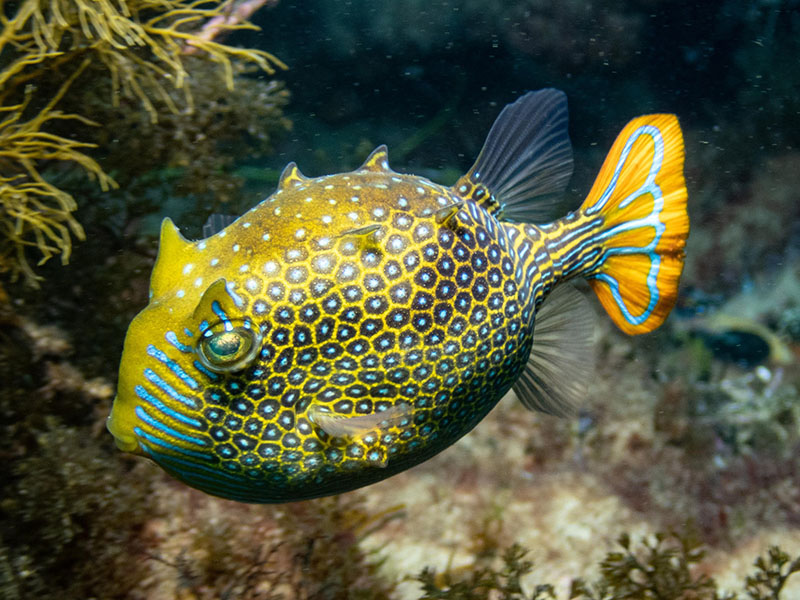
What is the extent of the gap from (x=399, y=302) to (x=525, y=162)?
1.00m

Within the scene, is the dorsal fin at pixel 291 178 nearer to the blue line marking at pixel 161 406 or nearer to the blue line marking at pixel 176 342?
the blue line marking at pixel 176 342

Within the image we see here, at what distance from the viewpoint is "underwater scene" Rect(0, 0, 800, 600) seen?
1.85 meters

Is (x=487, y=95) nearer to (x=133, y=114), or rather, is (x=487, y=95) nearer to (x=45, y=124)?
(x=133, y=114)

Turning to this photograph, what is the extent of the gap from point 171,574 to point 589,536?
3.14 meters

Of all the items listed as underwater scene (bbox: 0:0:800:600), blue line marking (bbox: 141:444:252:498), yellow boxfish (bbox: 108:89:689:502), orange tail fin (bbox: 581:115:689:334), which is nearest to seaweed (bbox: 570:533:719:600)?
underwater scene (bbox: 0:0:800:600)

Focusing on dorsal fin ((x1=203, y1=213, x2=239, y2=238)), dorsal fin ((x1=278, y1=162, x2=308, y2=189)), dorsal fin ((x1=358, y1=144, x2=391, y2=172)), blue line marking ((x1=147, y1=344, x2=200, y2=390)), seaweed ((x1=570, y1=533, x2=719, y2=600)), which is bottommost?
seaweed ((x1=570, y1=533, x2=719, y2=600))

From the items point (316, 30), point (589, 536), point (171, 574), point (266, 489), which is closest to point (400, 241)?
point (266, 489)

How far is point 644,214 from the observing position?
2.47 meters

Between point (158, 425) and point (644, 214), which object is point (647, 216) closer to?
point (644, 214)

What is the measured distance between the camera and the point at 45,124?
3.82 m

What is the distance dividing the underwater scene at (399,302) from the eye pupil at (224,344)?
1.0 inches

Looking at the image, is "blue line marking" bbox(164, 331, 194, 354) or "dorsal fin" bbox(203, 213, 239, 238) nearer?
"blue line marking" bbox(164, 331, 194, 354)

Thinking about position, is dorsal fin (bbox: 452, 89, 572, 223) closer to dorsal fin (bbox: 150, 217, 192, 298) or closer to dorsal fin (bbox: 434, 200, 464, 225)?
dorsal fin (bbox: 434, 200, 464, 225)

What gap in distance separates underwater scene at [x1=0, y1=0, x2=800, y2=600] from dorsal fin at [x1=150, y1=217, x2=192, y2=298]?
0.02m
